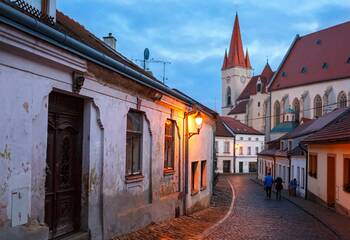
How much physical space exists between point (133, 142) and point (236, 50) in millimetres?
108262

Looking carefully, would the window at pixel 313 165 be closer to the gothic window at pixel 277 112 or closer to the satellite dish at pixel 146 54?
the satellite dish at pixel 146 54

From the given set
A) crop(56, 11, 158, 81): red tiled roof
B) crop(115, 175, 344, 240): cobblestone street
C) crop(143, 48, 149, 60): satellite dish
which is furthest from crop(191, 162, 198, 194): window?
crop(56, 11, 158, 81): red tiled roof

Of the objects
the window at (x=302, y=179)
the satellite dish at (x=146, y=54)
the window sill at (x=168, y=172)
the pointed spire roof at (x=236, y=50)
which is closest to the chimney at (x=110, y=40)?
the satellite dish at (x=146, y=54)

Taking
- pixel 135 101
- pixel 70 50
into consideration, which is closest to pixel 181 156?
pixel 135 101

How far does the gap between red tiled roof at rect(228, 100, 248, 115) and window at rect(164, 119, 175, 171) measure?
89517 millimetres

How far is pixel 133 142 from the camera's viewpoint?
36.9 feet

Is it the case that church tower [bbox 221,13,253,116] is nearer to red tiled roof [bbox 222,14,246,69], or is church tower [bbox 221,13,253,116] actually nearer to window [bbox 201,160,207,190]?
red tiled roof [bbox 222,14,246,69]

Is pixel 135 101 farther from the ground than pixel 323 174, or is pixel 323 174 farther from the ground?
pixel 135 101

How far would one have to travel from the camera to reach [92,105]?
8.72 metres

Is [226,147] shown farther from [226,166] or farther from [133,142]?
[133,142]

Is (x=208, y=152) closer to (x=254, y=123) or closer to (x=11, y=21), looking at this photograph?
(x=11, y=21)

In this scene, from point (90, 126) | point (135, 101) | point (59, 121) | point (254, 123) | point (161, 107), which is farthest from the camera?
point (254, 123)

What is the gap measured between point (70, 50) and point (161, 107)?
5.71 m

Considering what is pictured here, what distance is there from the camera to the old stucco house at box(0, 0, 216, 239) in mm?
6260
